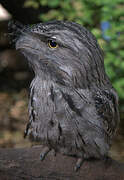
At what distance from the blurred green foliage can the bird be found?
61.1 inches

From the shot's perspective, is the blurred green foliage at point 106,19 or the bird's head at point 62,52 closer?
the bird's head at point 62,52

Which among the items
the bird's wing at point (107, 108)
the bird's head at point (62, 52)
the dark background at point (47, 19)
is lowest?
the bird's wing at point (107, 108)

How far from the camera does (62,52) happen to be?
5.95ft

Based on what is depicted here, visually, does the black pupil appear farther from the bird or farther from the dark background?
the dark background

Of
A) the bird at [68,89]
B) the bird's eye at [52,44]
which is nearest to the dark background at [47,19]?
the bird at [68,89]

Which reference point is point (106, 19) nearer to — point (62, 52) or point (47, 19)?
point (47, 19)

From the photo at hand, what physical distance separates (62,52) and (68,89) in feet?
0.82

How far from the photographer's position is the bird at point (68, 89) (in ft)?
5.94

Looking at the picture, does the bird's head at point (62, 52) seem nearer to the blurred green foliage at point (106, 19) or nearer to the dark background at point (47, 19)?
the dark background at point (47, 19)

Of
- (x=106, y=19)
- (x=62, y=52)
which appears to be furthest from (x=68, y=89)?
(x=106, y=19)

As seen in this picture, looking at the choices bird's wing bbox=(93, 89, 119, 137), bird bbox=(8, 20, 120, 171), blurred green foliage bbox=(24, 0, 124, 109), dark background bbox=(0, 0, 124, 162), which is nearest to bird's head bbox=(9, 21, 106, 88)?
bird bbox=(8, 20, 120, 171)

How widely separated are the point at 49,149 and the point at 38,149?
0.28 feet

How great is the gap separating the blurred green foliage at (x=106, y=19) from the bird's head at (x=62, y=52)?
5.25 ft

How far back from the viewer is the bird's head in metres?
A: 1.79
